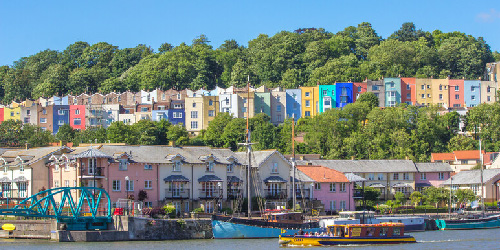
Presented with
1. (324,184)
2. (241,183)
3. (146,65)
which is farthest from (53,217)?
(146,65)

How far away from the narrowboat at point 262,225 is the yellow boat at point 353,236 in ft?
8.28

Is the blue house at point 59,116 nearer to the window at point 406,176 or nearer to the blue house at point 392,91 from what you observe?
the blue house at point 392,91

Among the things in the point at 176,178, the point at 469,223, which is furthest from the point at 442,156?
the point at 176,178

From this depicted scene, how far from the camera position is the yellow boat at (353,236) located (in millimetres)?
66562

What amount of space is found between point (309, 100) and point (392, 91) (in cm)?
1467

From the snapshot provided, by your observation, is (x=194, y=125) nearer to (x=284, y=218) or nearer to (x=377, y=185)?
(x=377, y=185)

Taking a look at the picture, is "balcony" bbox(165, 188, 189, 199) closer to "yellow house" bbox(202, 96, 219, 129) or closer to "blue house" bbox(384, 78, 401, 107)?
"yellow house" bbox(202, 96, 219, 129)

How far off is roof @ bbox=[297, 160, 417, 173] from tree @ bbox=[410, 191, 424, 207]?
5692 mm

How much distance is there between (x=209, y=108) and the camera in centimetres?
15438

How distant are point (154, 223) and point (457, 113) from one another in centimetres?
8169

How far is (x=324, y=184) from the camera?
3656 inches

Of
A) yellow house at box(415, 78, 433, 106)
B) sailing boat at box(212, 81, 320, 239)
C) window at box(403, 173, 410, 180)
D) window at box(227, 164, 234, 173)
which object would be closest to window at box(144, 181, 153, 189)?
window at box(227, 164, 234, 173)

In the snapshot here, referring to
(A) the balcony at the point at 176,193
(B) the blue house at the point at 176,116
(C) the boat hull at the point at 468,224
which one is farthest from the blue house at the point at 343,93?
(A) the balcony at the point at 176,193

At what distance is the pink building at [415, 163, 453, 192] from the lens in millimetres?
109188
